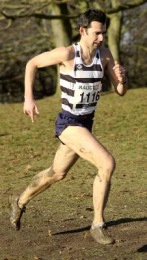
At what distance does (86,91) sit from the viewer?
6297mm

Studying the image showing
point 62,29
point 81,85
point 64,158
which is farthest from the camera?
point 62,29

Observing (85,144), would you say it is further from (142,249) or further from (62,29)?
(62,29)

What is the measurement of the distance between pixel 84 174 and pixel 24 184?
1.02 meters

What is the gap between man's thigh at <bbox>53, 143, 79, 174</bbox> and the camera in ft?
21.4

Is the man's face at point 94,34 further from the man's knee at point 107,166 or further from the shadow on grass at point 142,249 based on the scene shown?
the shadow on grass at point 142,249

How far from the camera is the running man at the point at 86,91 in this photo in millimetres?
6148

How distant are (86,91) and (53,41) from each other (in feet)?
69.8

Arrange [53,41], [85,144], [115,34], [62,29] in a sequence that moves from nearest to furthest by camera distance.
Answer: [85,144]
[62,29]
[115,34]
[53,41]

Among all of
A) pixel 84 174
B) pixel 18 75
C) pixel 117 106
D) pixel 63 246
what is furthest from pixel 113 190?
pixel 18 75

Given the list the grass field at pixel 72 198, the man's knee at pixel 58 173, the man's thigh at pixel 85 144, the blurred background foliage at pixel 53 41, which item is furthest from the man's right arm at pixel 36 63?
the blurred background foliage at pixel 53 41

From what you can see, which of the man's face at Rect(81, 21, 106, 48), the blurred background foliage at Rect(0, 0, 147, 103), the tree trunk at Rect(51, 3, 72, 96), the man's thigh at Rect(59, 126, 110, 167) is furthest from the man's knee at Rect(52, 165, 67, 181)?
the tree trunk at Rect(51, 3, 72, 96)

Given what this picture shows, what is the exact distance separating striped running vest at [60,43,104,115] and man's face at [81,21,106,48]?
0.11 meters

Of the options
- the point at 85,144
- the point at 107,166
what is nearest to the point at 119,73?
the point at 85,144

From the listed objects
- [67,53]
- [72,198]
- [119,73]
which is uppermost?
[67,53]
